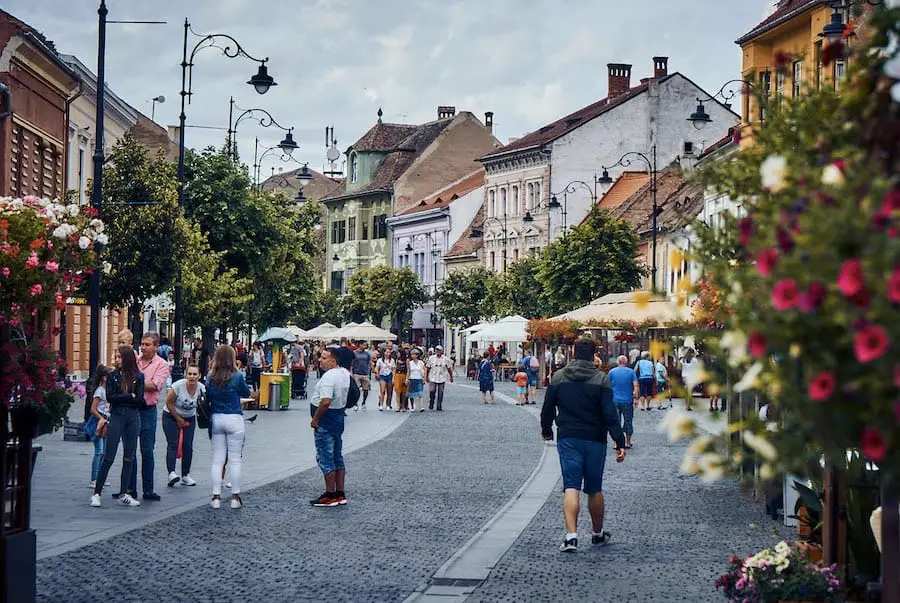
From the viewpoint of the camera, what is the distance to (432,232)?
109 meters

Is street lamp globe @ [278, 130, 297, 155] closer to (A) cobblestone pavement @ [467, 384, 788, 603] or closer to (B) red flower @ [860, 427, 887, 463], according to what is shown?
(A) cobblestone pavement @ [467, 384, 788, 603]

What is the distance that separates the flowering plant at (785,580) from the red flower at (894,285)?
18.1 ft

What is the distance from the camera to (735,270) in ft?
15.3

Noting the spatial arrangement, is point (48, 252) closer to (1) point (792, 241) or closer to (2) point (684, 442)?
(1) point (792, 241)

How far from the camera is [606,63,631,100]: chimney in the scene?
95000 mm

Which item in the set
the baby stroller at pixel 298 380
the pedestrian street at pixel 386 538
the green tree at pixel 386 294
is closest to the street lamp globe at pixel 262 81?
the pedestrian street at pixel 386 538

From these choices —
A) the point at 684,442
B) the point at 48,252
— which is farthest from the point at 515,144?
the point at 48,252

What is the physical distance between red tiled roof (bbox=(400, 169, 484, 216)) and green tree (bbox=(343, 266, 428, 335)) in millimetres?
5308

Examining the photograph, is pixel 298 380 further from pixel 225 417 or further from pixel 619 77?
pixel 619 77

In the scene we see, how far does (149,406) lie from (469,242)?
86.6m

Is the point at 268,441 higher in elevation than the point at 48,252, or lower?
lower

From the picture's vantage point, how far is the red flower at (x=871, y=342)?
3457mm

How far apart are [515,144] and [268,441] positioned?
69.1 meters

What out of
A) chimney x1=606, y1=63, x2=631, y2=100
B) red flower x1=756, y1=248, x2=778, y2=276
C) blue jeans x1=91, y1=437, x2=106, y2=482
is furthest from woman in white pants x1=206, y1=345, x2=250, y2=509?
chimney x1=606, y1=63, x2=631, y2=100
